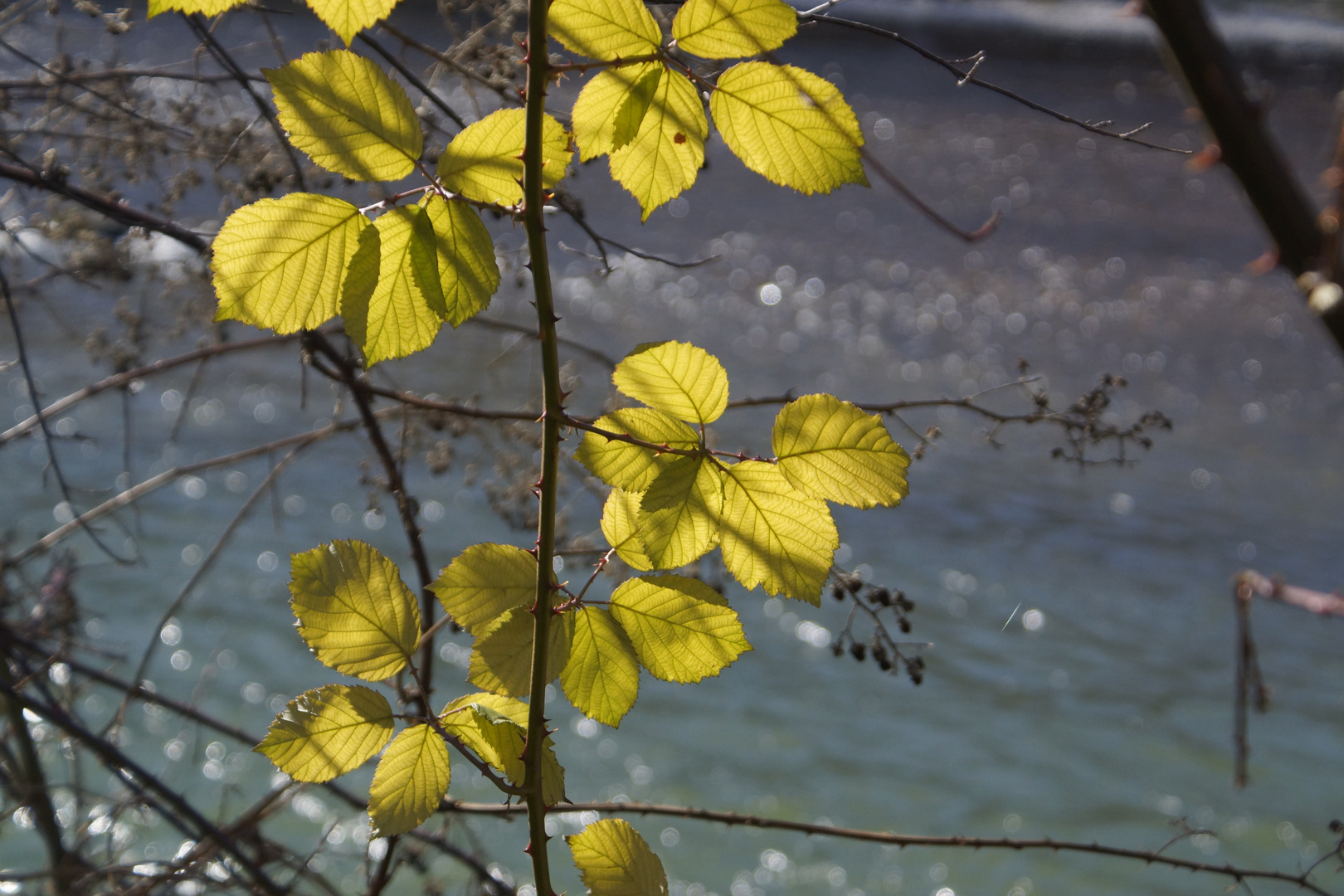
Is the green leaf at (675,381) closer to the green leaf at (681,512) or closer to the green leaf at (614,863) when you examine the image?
the green leaf at (681,512)

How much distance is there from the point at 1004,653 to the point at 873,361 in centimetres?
286

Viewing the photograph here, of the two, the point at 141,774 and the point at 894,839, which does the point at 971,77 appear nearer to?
the point at 894,839

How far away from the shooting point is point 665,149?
17.7 inches

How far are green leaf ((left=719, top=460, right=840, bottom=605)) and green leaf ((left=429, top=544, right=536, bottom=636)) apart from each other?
0.25ft

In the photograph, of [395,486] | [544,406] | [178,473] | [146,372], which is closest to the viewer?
[544,406]

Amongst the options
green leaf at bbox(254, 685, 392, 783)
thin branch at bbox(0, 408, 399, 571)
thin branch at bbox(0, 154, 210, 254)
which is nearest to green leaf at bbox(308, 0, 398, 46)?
green leaf at bbox(254, 685, 392, 783)

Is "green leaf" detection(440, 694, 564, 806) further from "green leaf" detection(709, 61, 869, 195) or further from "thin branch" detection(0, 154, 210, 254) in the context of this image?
"thin branch" detection(0, 154, 210, 254)

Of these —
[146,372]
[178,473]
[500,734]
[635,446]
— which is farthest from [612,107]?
[178,473]

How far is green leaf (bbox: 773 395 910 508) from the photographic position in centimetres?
41

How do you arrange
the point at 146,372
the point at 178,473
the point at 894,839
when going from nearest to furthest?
1. the point at 894,839
2. the point at 146,372
3. the point at 178,473

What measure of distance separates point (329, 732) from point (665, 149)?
27cm

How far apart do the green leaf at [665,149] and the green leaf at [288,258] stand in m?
0.11

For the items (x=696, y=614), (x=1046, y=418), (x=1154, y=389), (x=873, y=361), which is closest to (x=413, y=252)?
(x=696, y=614)

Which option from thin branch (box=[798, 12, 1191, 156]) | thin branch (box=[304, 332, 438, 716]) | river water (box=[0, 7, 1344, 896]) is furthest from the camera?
river water (box=[0, 7, 1344, 896])
